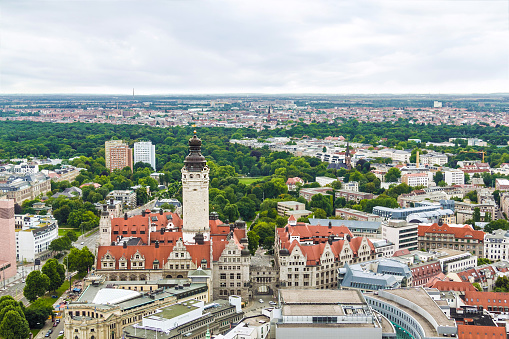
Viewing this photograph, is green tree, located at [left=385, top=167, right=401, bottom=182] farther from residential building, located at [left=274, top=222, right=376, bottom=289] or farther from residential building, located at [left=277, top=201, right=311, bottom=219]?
residential building, located at [left=274, top=222, right=376, bottom=289]

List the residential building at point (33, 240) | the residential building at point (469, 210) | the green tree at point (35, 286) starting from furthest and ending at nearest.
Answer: the residential building at point (469, 210), the residential building at point (33, 240), the green tree at point (35, 286)

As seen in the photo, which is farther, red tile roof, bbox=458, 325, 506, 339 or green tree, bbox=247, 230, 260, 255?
green tree, bbox=247, 230, 260, 255

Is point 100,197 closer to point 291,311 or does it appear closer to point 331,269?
point 331,269

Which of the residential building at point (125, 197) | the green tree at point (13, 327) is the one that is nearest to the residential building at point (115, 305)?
the green tree at point (13, 327)

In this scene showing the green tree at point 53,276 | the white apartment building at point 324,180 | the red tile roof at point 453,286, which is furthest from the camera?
the white apartment building at point 324,180

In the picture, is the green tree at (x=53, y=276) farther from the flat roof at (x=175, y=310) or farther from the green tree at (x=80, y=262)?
the flat roof at (x=175, y=310)

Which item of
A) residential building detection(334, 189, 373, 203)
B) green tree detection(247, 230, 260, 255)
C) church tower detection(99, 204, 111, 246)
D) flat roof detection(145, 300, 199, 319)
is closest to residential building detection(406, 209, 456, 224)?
residential building detection(334, 189, 373, 203)

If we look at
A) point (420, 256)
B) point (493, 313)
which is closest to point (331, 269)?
point (420, 256)
